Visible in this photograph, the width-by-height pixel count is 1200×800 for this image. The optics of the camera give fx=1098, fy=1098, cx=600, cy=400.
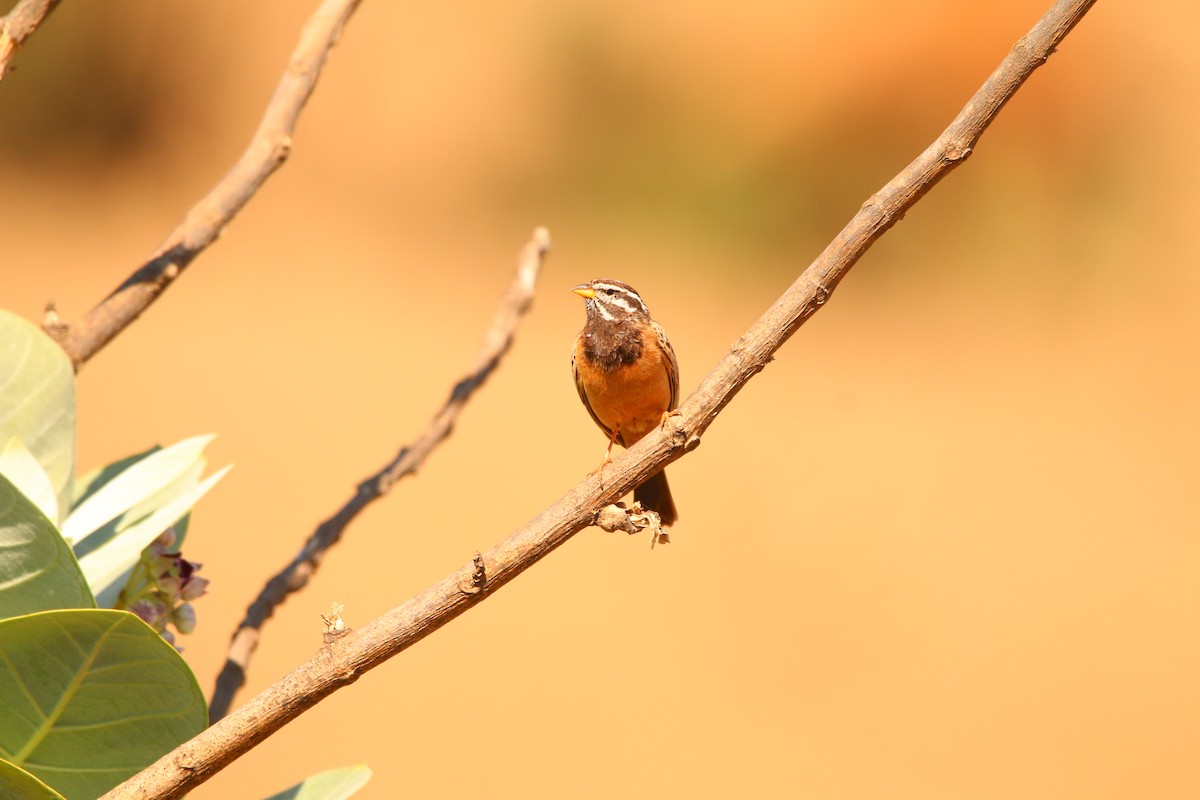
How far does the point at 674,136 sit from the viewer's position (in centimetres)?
1105

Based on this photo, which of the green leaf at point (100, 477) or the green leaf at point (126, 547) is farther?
the green leaf at point (100, 477)

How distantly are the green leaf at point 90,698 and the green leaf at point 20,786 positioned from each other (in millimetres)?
117

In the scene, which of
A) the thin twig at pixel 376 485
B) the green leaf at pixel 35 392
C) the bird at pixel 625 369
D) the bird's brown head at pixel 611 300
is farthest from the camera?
the bird's brown head at pixel 611 300

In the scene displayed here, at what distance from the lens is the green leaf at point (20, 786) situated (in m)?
1.07

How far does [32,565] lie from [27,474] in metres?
0.23

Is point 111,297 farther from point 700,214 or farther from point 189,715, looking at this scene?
point 700,214

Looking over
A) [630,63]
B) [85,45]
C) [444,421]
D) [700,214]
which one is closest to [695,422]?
[444,421]

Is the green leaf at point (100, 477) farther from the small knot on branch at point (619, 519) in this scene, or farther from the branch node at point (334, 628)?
the small knot on branch at point (619, 519)

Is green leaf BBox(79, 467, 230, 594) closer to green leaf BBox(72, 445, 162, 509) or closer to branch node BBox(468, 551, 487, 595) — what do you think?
green leaf BBox(72, 445, 162, 509)

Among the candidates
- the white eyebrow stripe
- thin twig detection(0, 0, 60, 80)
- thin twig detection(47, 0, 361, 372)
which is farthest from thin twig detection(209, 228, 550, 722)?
thin twig detection(0, 0, 60, 80)

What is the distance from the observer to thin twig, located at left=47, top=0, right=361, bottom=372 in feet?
6.99

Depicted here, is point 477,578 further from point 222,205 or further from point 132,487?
point 222,205

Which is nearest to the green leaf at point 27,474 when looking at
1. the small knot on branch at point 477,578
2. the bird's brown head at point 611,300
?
the small knot on branch at point 477,578

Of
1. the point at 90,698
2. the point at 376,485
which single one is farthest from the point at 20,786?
the point at 376,485
